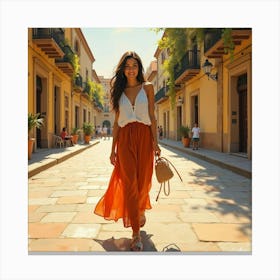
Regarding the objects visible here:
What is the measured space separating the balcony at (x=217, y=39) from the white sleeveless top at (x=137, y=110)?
7339 mm

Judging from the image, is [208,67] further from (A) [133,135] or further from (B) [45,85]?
(A) [133,135]

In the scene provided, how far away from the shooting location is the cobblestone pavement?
274 cm

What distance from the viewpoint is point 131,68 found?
285 cm

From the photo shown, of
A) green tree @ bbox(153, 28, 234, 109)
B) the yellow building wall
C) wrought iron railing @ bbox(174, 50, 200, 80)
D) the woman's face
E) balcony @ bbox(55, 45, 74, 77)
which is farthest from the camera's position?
wrought iron railing @ bbox(174, 50, 200, 80)

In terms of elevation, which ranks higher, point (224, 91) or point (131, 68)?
point (224, 91)

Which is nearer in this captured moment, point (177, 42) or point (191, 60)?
point (177, 42)

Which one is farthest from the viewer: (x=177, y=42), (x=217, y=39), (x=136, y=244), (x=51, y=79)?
(x=177, y=42)

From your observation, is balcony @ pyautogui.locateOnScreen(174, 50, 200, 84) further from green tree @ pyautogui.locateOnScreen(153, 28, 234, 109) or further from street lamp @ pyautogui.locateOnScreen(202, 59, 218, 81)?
street lamp @ pyautogui.locateOnScreen(202, 59, 218, 81)

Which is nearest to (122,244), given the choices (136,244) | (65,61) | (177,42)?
(136,244)

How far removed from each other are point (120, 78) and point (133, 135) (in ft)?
1.87

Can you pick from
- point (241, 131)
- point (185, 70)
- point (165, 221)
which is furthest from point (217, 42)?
point (165, 221)

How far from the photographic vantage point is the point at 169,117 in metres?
27.4

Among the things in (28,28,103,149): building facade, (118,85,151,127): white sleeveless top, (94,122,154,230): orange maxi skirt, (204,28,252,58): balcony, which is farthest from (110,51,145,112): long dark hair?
(28,28,103,149): building facade

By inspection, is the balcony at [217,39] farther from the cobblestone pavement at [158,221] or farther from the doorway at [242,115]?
the cobblestone pavement at [158,221]
